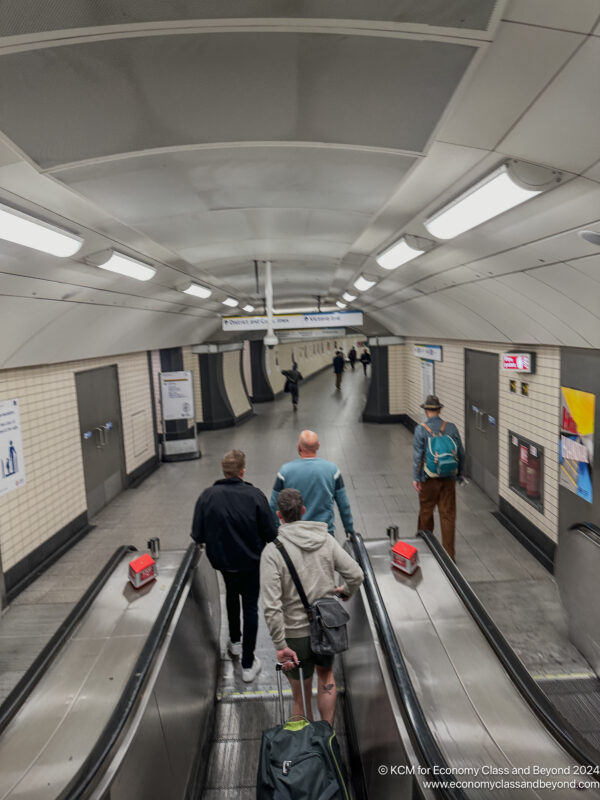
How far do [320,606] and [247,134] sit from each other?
2.27 metres

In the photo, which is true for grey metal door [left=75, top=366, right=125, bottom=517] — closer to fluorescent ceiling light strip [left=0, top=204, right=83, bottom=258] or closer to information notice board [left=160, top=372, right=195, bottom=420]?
information notice board [left=160, top=372, right=195, bottom=420]

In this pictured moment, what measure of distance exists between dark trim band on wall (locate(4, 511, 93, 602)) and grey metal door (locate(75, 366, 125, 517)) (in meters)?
0.50

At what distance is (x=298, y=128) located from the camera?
211 centimetres

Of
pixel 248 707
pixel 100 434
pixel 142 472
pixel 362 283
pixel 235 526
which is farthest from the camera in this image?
pixel 142 472

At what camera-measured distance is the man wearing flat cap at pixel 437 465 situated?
4.62 metres

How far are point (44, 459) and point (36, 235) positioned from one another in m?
3.65

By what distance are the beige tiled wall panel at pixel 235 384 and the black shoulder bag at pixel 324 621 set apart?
11090 millimetres

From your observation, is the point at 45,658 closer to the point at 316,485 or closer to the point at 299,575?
the point at 299,575

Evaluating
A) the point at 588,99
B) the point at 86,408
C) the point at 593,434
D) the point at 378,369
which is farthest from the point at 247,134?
the point at 378,369

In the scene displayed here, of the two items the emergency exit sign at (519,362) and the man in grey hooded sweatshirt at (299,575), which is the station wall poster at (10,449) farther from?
the emergency exit sign at (519,362)

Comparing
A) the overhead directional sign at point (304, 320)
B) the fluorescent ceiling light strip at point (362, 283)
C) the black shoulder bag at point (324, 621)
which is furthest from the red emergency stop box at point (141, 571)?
the overhead directional sign at point (304, 320)

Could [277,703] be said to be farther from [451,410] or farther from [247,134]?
[451,410]

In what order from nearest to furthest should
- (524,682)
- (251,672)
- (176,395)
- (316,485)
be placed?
(524,682), (251,672), (316,485), (176,395)

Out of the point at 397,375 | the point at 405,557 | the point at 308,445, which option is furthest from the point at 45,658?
the point at 397,375
